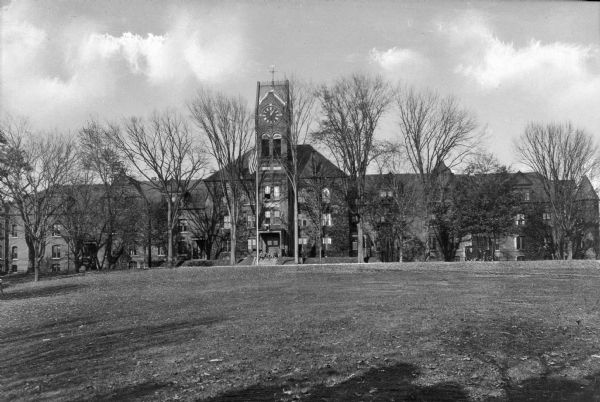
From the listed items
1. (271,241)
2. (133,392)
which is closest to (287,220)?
(271,241)

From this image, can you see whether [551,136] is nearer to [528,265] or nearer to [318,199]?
[528,265]

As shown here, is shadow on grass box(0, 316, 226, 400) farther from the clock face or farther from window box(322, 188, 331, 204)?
window box(322, 188, 331, 204)

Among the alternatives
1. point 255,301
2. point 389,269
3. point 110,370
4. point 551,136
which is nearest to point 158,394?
point 110,370

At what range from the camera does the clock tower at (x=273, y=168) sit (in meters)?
53.2

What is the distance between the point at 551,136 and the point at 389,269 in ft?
86.9

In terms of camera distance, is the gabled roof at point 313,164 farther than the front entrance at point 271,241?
No

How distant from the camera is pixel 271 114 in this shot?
5481 centimetres

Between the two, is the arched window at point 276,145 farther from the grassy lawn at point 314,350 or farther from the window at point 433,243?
the grassy lawn at point 314,350

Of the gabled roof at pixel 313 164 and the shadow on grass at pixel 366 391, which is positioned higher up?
the gabled roof at pixel 313 164

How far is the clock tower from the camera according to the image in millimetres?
53219

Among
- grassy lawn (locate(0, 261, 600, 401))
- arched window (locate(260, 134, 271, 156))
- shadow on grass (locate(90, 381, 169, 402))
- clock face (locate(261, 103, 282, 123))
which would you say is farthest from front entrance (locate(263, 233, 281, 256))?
shadow on grass (locate(90, 381, 169, 402))

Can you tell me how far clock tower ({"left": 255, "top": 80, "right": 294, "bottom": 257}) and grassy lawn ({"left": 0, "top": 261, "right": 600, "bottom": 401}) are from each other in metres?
37.4

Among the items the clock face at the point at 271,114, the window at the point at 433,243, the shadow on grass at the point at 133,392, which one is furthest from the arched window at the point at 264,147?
the shadow on grass at the point at 133,392

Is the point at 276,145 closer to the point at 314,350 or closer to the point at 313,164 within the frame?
the point at 313,164
